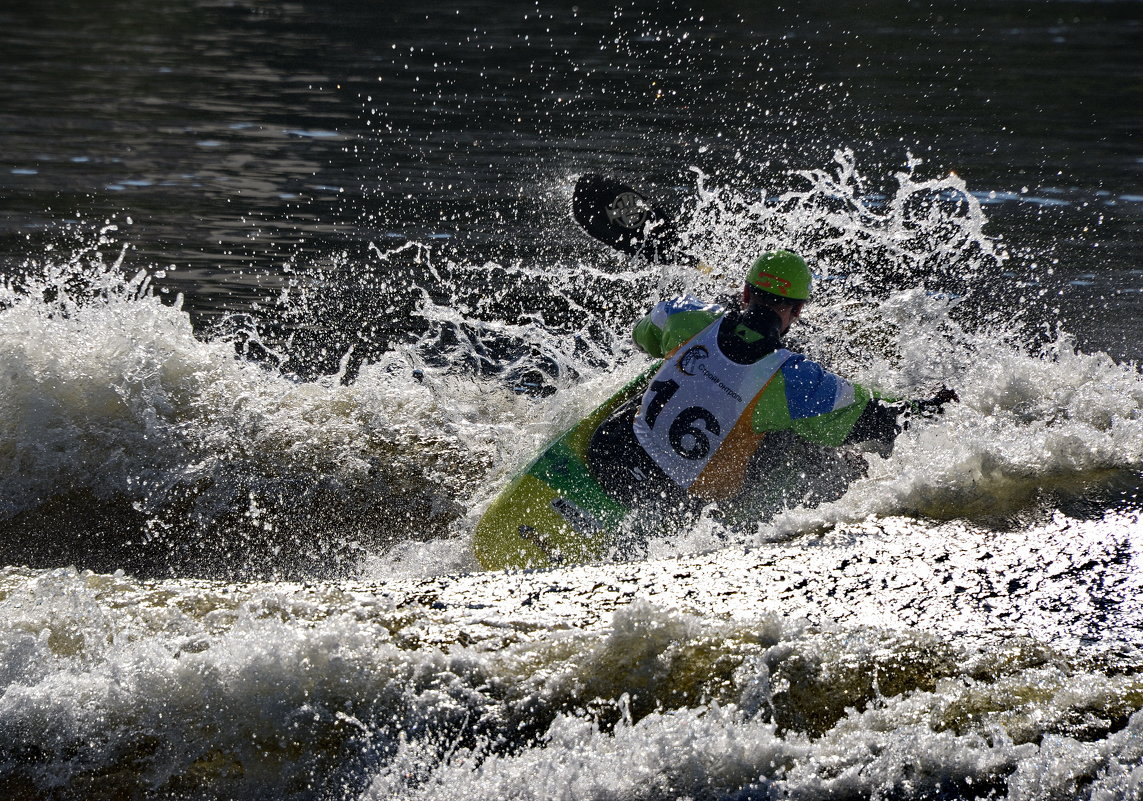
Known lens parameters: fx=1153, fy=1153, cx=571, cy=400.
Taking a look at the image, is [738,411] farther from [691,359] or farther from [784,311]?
[784,311]

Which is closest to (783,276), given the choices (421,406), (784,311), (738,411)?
(784,311)

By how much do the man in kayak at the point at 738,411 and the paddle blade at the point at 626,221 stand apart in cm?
199

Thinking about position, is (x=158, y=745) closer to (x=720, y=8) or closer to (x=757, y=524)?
(x=757, y=524)

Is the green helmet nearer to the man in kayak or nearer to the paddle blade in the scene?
the man in kayak

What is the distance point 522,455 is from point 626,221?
1.90m

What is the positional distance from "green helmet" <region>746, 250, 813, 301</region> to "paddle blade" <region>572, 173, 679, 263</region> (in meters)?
2.08

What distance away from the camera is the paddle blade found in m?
7.81

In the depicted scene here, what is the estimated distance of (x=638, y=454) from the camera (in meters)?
5.85

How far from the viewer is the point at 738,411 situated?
5543 millimetres

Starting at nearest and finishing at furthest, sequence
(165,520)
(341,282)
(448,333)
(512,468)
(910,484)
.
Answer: (910,484)
(165,520)
(512,468)
(448,333)
(341,282)

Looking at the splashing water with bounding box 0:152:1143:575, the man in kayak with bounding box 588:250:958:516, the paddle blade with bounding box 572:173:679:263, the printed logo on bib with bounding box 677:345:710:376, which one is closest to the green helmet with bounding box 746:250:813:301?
the man in kayak with bounding box 588:250:958:516

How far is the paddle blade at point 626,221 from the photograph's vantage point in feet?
25.6

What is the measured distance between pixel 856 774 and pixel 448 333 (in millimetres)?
6528

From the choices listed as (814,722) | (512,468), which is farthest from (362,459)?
(814,722)
